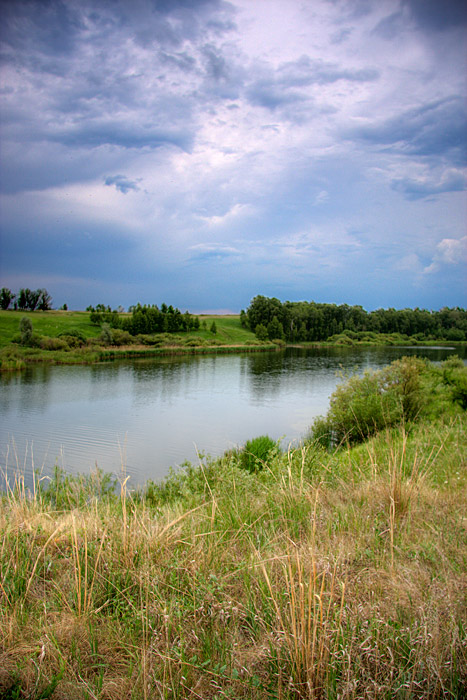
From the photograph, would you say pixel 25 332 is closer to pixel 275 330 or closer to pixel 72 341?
pixel 72 341

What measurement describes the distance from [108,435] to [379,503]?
522 inches

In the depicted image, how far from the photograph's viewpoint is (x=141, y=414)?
19.5m

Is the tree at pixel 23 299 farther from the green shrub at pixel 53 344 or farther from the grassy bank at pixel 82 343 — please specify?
the green shrub at pixel 53 344

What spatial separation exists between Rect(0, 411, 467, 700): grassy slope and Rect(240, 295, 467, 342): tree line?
85568mm

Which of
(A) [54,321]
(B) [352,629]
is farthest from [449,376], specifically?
(A) [54,321]

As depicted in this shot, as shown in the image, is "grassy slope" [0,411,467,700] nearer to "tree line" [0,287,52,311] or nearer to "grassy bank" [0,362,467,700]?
"grassy bank" [0,362,467,700]

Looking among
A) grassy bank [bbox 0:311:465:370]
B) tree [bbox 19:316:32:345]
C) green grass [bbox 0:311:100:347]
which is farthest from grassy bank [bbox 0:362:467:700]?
green grass [bbox 0:311:100:347]

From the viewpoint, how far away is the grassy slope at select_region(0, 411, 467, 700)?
6.57ft

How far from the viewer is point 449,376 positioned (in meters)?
15.7

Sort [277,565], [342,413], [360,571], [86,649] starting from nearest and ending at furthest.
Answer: [86,649] → [360,571] → [277,565] → [342,413]

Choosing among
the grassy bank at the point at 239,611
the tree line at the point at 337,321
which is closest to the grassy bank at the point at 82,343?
the tree line at the point at 337,321

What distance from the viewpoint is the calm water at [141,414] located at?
12844 mm

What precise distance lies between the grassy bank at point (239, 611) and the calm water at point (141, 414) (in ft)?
8.56

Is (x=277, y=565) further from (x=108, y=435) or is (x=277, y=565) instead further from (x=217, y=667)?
(x=108, y=435)
